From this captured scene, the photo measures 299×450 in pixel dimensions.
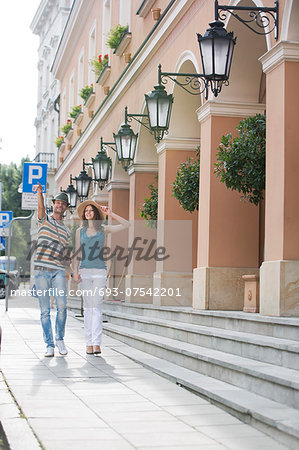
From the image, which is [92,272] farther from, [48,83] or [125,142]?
[48,83]

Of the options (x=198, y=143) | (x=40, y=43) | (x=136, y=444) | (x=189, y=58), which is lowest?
(x=136, y=444)

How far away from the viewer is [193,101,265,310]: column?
9.71 meters

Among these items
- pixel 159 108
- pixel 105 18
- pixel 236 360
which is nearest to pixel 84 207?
pixel 159 108

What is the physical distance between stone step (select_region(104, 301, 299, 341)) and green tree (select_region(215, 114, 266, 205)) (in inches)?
60.6

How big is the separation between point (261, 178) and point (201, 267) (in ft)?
6.70

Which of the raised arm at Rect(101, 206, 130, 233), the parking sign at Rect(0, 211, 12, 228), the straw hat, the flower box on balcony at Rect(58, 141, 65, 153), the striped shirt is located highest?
the flower box on balcony at Rect(58, 141, 65, 153)

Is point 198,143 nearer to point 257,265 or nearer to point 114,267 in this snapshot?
point 257,265

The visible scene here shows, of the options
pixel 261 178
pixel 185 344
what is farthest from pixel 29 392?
pixel 261 178

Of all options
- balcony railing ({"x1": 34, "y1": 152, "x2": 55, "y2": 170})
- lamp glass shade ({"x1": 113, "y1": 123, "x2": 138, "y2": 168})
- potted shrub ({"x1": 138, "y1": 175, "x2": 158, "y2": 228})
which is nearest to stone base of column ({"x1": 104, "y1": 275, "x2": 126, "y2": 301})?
potted shrub ({"x1": 138, "y1": 175, "x2": 158, "y2": 228})

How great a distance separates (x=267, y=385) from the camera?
545cm

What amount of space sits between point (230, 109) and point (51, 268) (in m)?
3.36

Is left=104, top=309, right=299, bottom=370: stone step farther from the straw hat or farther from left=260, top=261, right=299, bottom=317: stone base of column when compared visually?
the straw hat

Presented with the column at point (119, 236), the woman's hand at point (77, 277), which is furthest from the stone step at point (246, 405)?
the column at point (119, 236)

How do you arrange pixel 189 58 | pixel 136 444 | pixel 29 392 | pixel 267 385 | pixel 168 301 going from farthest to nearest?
1. pixel 168 301
2. pixel 189 58
3. pixel 29 392
4. pixel 267 385
5. pixel 136 444
